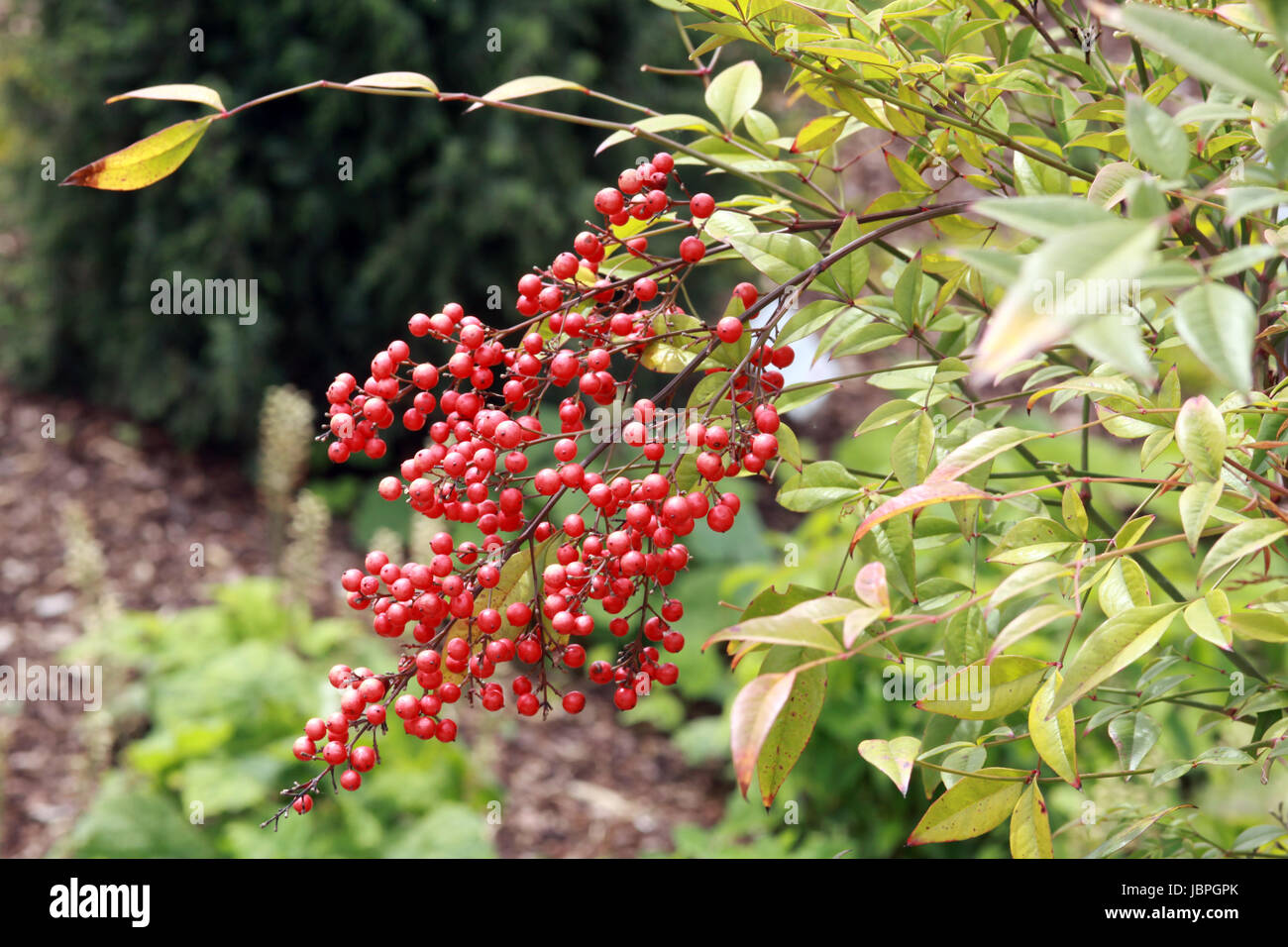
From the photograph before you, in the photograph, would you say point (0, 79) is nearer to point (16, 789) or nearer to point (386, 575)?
point (16, 789)

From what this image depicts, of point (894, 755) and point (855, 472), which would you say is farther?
point (855, 472)

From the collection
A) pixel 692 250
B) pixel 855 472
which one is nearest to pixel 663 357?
pixel 692 250

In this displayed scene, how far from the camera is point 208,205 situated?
3.08 meters

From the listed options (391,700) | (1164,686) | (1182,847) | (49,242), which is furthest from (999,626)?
(49,242)

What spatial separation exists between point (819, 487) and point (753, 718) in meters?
0.32

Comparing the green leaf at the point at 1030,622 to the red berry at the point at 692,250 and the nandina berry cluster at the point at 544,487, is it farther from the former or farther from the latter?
the red berry at the point at 692,250

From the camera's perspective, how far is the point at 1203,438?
0.54 m

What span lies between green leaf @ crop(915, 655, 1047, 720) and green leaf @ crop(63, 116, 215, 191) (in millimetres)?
574

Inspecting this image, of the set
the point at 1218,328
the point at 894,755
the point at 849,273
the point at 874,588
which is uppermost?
the point at 849,273

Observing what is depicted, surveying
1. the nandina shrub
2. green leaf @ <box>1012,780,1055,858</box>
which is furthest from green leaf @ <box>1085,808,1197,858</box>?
green leaf @ <box>1012,780,1055,858</box>

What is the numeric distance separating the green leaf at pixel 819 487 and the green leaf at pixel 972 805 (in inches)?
8.3

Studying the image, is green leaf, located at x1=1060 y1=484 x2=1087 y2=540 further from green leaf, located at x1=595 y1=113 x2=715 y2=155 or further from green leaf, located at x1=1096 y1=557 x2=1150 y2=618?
green leaf, located at x1=595 y1=113 x2=715 y2=155

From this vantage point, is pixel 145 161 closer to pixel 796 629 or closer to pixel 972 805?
pixel 796 629

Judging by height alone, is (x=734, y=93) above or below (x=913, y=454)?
above
